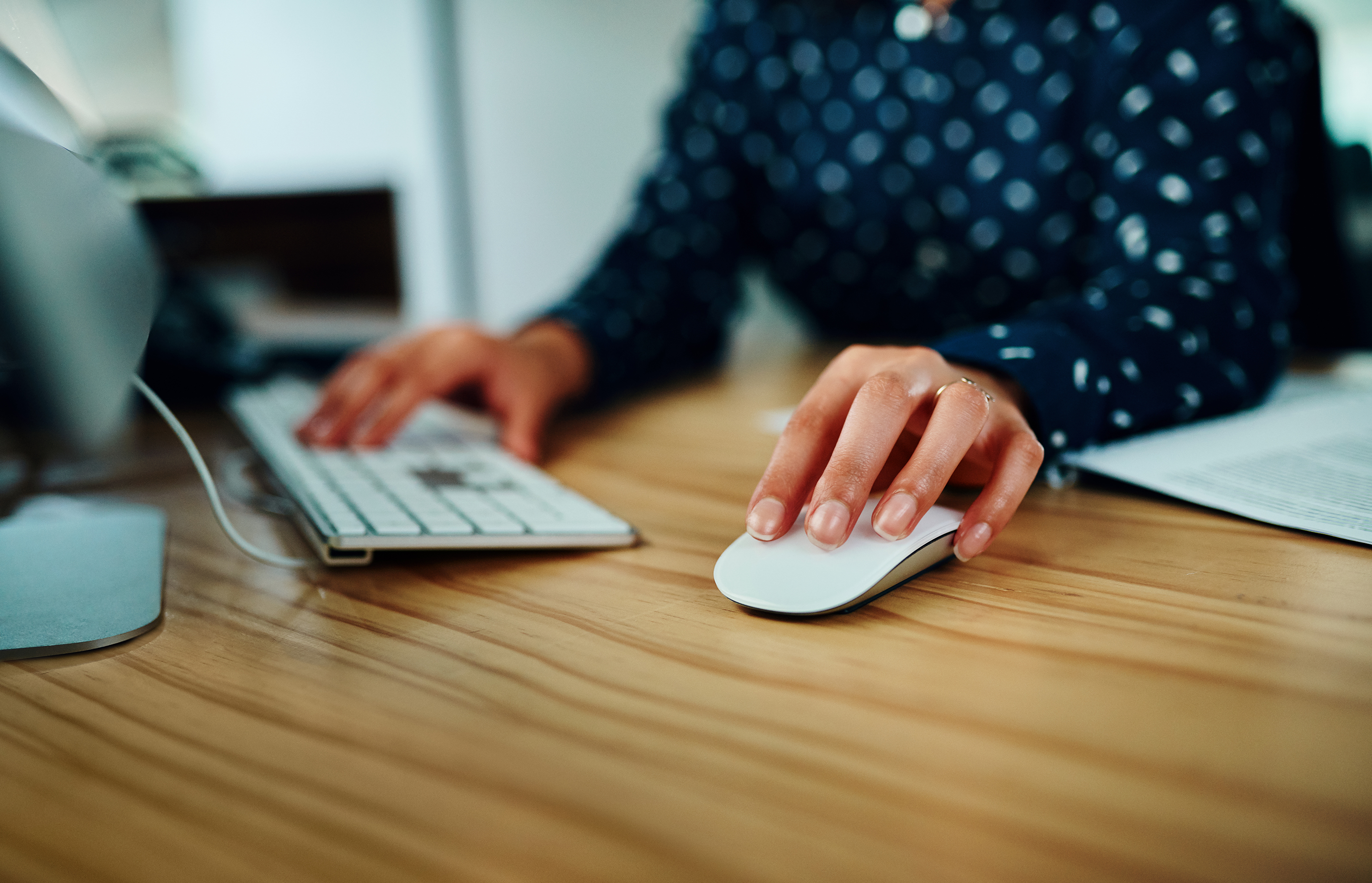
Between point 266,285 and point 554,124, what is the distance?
2.26ft

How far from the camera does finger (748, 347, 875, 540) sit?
14.1 inches

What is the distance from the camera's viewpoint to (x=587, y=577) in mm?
378

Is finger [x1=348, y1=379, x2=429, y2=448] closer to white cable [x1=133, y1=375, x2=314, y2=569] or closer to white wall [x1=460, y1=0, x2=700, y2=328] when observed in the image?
white cable [x1=133, y1=375, x2=314, y2=569]

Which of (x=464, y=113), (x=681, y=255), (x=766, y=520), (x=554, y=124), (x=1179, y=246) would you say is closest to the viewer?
(x=766, y=520)

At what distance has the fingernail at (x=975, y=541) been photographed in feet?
1.15

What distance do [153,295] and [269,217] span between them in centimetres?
125

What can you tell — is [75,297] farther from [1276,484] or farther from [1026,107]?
[1026,107]

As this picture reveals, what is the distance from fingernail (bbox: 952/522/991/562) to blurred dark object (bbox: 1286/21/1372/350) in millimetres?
776

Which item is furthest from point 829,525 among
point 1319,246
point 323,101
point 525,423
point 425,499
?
point 323,101

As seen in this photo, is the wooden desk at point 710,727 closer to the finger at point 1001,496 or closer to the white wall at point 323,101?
the finger at point 1001,496

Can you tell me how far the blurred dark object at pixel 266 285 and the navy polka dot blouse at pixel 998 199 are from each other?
363 mm

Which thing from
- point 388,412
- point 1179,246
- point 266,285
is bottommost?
point 266,285

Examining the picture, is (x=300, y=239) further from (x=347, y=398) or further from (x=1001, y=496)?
(x=1001, y=496)

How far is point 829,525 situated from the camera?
1.09ft
